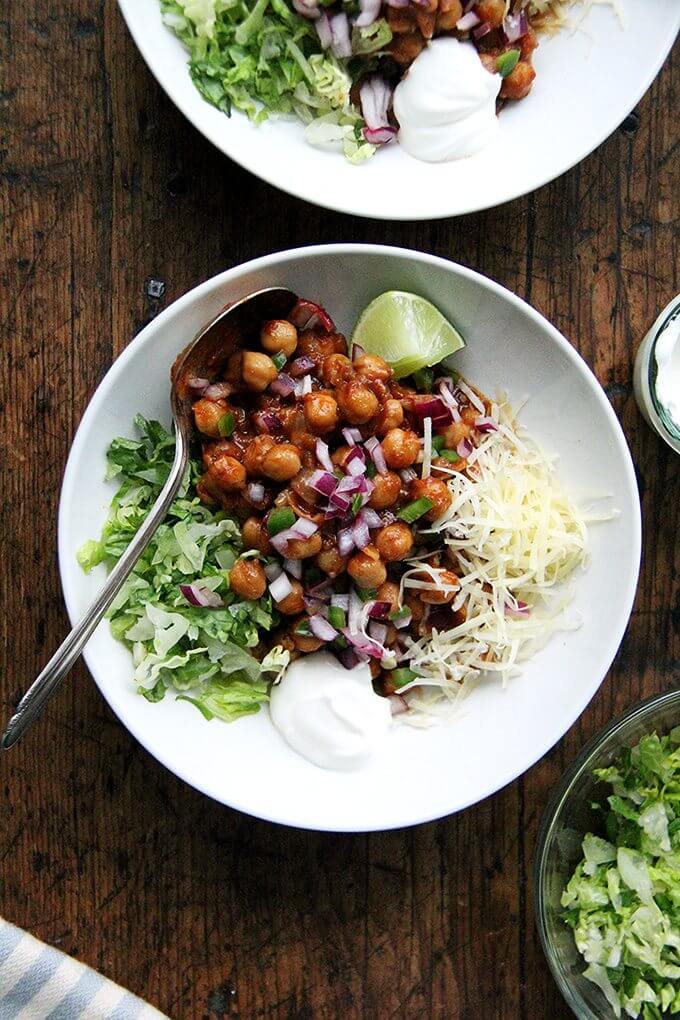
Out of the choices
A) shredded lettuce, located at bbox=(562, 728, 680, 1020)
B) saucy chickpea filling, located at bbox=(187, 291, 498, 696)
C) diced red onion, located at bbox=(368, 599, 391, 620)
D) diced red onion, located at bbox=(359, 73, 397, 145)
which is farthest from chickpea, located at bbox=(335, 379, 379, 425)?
shredded lettuce, located at bbox=(562, 728, 680, 1020)

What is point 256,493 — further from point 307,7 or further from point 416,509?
point 307,7

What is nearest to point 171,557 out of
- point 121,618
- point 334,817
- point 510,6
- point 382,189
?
point 121,618

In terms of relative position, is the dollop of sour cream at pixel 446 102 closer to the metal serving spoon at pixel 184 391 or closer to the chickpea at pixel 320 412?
the metal serving spoon at pixel 184 391

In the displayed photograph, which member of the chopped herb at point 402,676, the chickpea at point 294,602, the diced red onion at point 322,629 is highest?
the chickpea at point 294,602

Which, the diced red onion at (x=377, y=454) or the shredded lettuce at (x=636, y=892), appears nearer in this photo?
the diced red onion at (x=377, y=454)

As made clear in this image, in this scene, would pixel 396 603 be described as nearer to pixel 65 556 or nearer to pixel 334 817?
pixel 334 817

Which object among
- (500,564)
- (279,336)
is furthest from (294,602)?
(279,336)

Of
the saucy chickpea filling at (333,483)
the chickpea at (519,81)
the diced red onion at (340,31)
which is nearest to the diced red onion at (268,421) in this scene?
the saucy chickpea filling at (333,483)

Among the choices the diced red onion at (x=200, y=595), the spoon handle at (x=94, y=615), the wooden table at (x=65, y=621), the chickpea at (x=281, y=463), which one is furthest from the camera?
the wooden table at (x=65, y=621)
